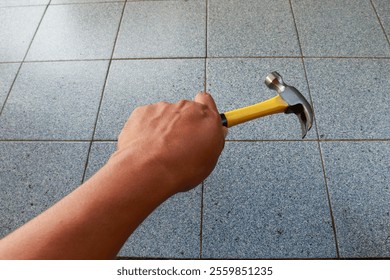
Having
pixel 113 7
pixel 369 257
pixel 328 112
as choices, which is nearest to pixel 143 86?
pixel 113 7

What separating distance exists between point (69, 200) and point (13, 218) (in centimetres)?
89

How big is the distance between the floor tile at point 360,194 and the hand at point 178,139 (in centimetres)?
77

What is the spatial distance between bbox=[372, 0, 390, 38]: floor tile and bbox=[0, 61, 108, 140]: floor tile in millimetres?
1607

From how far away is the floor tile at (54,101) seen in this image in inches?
70.2

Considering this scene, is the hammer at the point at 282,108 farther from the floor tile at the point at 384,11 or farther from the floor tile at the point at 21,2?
the floor tile at the point at 21,2

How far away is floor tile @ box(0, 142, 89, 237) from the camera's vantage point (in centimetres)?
155

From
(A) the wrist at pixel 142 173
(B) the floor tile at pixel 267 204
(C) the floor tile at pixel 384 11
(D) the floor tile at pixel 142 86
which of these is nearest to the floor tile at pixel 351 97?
(B) the floor tile at pixel 267 204

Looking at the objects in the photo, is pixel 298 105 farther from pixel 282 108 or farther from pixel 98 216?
pixel 98 216

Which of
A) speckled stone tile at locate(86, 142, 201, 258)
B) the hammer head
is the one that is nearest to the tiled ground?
speckled stone tile at locate(86, 142, 201, 258)

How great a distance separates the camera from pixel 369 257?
139 centimetres

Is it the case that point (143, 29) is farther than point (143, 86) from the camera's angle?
Yes

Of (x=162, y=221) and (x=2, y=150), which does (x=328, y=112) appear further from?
(x=2, y=150)

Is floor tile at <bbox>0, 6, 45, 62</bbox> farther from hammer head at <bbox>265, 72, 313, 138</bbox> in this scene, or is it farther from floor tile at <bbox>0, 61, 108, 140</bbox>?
hammer head at <bbox>265, 72, 313, 138</bbox>

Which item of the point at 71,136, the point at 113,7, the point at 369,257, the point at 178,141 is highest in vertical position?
the point at 178,141
